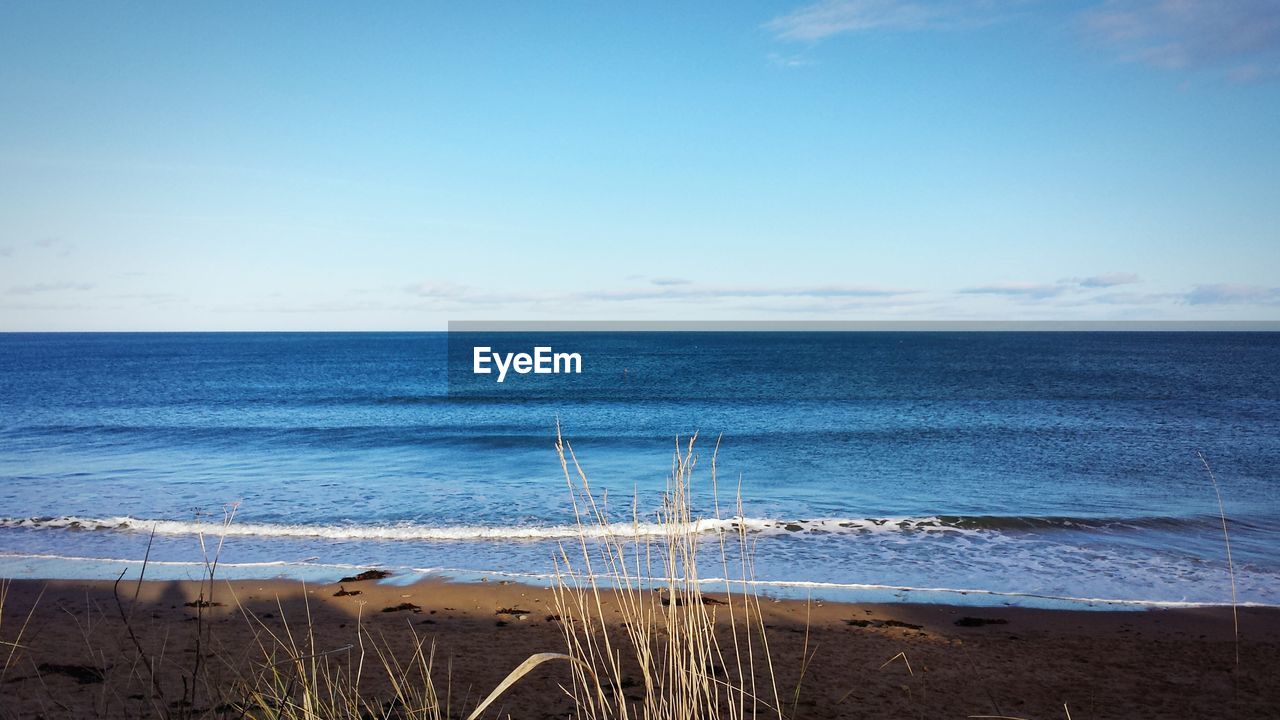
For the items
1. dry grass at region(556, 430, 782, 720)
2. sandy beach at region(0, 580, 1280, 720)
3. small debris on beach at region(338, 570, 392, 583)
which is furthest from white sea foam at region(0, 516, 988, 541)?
sandy beach at region(0, 580, 1280, 720)

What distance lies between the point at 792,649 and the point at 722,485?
391 inches

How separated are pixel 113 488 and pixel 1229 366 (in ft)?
258

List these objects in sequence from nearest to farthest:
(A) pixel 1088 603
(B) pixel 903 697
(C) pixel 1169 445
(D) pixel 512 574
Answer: (B) pixel 903 697 < (A) pixel 1088 603 < (D) pixel 512 574 < (C) pixel 1169 445

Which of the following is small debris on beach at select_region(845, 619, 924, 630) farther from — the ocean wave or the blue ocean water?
the ocean wave

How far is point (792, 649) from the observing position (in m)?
7.39

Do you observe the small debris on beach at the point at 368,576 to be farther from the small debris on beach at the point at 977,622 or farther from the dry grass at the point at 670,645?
the small debris on beach at the point at 977,622

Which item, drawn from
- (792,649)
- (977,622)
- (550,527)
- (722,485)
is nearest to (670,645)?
(792,649)

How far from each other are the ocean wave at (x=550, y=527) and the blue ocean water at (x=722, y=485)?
65 millimetres

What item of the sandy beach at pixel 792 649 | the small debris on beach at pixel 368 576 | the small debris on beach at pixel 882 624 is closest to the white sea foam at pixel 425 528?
the small debris on beach at pixel 368 576

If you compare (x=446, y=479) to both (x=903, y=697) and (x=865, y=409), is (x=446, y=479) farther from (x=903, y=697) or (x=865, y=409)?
(x=865, y=409)

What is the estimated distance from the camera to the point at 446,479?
17938 millimetres

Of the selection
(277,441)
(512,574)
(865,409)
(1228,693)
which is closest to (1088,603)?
(1228,693)

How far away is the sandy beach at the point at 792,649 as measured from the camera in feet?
19.8

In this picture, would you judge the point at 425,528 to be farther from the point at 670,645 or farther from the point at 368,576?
the point at 670,645
